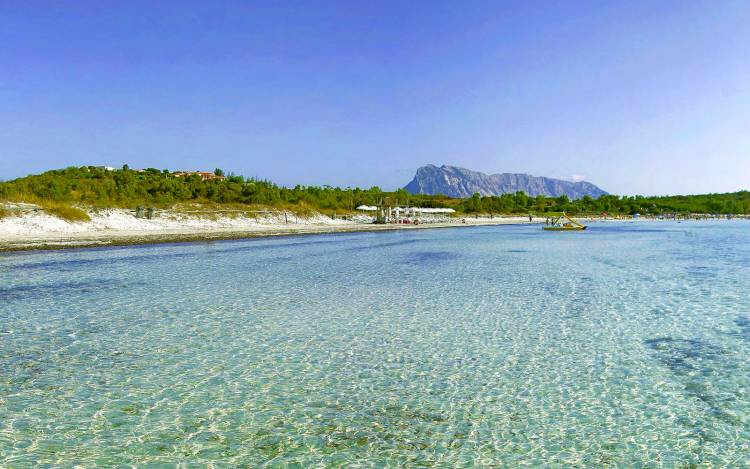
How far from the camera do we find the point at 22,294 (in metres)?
14.6

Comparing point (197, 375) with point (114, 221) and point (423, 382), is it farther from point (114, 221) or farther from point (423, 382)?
point (114, 221)

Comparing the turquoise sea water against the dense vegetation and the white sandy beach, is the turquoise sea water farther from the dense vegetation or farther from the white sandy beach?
the dense vegetation

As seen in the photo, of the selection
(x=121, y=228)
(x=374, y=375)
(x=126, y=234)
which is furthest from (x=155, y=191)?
(x=374, y=375)

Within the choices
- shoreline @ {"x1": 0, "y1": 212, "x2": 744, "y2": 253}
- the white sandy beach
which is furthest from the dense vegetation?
shoreline @ {"x1": 0, "y1": 212, "x2": 744, "y2": 253}

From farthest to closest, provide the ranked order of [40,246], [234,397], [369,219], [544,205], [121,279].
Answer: [544,205] < [369,219] < [40,246] < [121,279] < [234,397]

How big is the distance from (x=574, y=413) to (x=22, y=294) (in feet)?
50.4

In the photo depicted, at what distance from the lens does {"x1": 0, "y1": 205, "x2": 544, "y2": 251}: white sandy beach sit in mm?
31770

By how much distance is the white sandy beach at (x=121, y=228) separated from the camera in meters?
31.8

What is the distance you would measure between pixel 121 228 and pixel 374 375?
40.9 m

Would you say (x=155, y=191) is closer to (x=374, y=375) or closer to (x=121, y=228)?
(x=121, y=228)

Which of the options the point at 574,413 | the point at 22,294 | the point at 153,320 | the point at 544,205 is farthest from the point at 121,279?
the point at 544,205

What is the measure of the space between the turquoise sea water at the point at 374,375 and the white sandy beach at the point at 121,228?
18.3m

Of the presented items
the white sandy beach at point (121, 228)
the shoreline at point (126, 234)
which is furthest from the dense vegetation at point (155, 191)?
the shoreline at point (126, 234)

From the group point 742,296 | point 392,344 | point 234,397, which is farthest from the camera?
point 742,296
